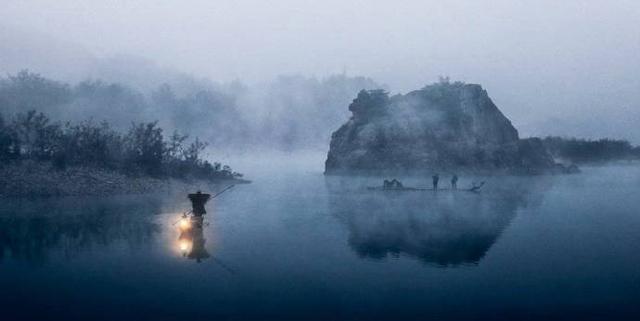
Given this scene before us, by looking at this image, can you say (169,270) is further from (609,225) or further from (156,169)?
(156,169)

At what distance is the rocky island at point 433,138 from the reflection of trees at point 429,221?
45.2m

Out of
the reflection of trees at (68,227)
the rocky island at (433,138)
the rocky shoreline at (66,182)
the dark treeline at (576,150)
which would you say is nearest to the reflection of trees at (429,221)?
the reflection of trees at (68,227)

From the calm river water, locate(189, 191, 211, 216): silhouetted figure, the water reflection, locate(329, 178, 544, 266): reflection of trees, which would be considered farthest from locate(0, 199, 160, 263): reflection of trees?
locate(329, 178, 544, 266): reflection of trees

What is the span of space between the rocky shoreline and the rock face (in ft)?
188

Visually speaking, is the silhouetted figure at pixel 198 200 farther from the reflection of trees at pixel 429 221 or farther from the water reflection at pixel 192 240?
the reflection of trees at pixel 429 221

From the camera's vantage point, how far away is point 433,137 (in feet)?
383

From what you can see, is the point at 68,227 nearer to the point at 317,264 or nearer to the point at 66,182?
the point at 317,264

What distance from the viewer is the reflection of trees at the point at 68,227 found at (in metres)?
30.3

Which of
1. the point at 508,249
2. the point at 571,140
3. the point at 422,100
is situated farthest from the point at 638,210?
the point at 571,140

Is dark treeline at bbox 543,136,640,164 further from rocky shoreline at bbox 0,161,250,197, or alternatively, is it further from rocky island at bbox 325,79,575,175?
rocky shoreline at bbox 0,161,250,197

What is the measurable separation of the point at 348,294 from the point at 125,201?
3871 centimetres

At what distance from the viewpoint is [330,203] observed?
2239 inches

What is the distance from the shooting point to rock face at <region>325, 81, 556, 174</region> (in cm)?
11462

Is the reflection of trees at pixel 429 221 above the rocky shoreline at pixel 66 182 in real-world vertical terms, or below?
below
